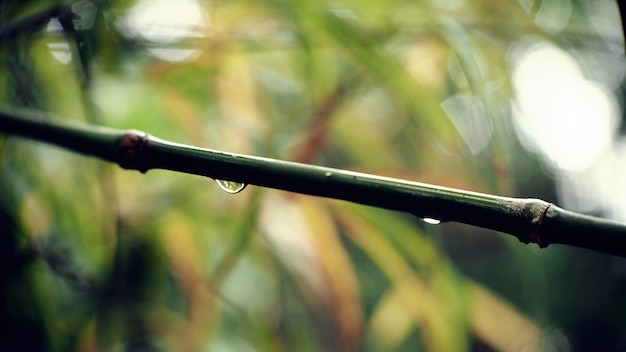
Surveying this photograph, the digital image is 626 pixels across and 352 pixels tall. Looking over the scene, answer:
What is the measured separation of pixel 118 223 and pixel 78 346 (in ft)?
0.51

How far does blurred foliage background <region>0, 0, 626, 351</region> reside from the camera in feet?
1.50

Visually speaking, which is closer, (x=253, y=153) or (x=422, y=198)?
(x=422, y=198)

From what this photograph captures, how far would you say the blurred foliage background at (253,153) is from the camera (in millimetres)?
458

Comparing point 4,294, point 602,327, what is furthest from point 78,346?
point 602,327

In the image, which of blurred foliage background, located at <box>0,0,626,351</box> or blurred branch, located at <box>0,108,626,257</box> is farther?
blurred foliage background, located at <box>0,0,626,351</box>

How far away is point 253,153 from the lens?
1.79ft

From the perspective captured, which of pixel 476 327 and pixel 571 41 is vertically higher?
pixel 571 41

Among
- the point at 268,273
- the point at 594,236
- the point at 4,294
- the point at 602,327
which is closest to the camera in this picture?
the point at 594,236

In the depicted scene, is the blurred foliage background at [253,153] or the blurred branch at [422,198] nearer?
the blurred branch at [422,198]

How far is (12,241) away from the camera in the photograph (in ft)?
1.81

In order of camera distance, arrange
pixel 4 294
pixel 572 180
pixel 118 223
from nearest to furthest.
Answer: pixel 118 223 → pixel 4 294 → pixel 572 180

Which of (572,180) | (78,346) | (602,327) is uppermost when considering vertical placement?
(78,346)

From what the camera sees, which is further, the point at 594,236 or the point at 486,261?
the point at 486,261

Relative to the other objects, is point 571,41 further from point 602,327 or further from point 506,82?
point 602,327
